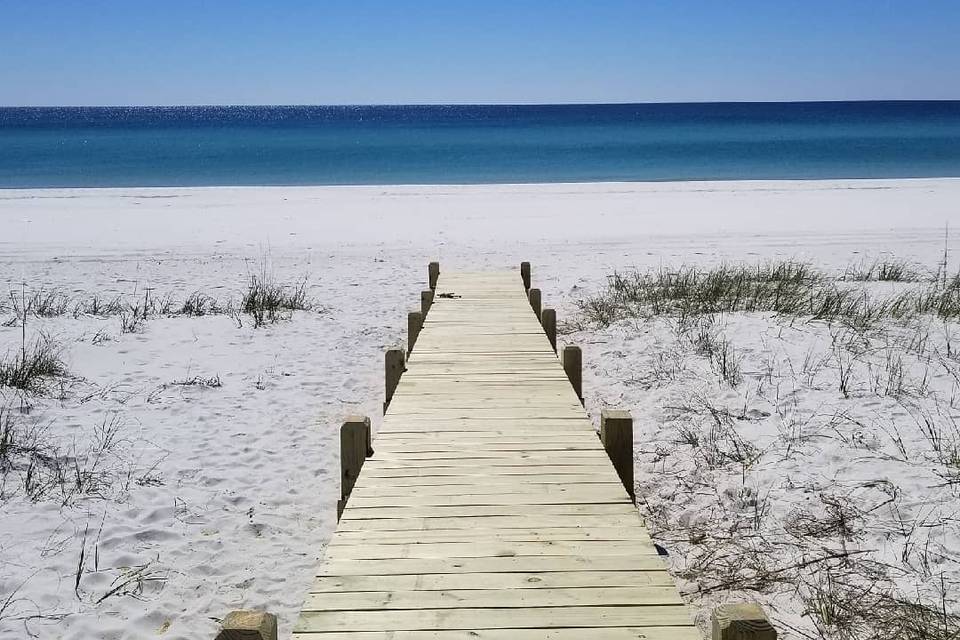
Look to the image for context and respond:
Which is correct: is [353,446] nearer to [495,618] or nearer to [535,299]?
[495,618]

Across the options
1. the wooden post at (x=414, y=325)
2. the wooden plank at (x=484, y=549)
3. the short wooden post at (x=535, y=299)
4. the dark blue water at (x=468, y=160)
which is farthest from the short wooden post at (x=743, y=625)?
the dark blue water at (x=468, y=160)

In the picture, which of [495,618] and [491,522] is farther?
[491,522]

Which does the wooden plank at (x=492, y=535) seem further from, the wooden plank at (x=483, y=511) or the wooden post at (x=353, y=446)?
the wooden post at (x=353, y=446)

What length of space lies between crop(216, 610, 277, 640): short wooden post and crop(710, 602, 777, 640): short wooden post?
136 cm

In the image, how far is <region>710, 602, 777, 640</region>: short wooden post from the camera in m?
2.53

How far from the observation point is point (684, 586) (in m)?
4.90

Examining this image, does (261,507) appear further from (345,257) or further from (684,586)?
(345,257)

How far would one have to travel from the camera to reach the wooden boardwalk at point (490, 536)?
2994 mm

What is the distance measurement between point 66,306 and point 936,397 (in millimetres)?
10582

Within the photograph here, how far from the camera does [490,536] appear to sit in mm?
3666

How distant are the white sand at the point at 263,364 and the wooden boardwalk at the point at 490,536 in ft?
3.64

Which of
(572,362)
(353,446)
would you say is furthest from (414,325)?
(353,446)

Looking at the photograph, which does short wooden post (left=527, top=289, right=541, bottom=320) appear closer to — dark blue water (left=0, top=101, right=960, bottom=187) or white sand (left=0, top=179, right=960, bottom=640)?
white sand (left=0, top=179, right=960, bottom=640)

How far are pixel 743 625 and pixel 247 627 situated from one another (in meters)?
1.48
